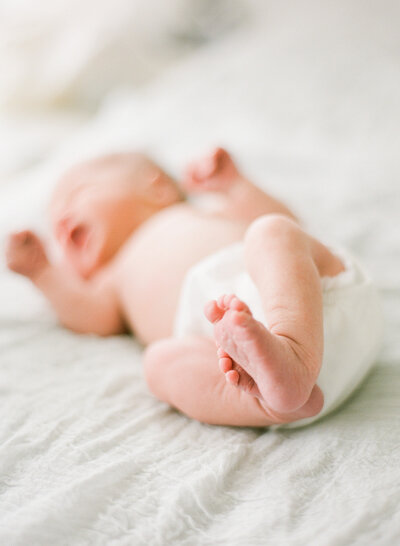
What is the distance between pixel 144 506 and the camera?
1.70 ft

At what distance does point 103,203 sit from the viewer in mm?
1188

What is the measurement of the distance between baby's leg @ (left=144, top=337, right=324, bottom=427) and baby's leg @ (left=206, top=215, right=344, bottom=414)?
0.10 ft

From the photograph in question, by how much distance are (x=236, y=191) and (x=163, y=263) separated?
17cm

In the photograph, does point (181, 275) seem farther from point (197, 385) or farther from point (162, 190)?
point (162, 190)

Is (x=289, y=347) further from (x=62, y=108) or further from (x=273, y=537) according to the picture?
(x=62, y=108)

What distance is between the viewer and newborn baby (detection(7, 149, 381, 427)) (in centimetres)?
56

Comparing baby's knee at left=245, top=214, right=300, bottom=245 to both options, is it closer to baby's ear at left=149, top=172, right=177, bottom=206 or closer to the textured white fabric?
the textured white fabric

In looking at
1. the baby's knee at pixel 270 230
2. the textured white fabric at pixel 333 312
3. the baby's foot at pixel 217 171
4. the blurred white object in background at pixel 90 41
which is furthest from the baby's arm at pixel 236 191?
the blurred white object in background at pixel 90 41

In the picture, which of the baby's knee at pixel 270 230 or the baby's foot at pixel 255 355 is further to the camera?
the baby's knee at pixel 270 230

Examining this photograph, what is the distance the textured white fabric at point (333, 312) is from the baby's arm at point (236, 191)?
0.17 meters

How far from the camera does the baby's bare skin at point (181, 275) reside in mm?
552

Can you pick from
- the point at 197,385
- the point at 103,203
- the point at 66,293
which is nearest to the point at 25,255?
the point at 66,293

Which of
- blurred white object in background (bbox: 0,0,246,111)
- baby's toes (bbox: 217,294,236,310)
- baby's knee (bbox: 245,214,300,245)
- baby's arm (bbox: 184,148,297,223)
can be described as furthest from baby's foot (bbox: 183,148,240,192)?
blurred white object in background (bbox: 0,0,246,111)

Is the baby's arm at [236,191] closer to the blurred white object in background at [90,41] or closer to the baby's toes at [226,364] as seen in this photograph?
the baby's toes at [226,364]
